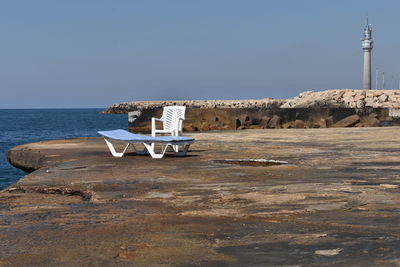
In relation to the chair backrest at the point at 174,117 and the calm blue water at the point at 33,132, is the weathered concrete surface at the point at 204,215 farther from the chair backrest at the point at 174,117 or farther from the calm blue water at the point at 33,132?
the calm blue water at the point at 33,132

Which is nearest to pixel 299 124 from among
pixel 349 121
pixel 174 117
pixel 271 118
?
pixel 271 118

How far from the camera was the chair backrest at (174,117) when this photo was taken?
927 centimetres

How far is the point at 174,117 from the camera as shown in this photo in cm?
966

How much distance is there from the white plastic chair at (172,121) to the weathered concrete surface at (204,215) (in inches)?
91.8

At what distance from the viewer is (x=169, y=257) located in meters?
2.89

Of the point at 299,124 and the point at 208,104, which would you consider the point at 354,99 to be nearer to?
the point at 299,124

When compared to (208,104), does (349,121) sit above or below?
below

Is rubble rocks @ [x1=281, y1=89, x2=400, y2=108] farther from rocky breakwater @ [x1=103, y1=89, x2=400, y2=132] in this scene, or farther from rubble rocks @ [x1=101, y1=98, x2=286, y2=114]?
rocky breakwater @ [x1=103, y1=89, x2=400, y2=132]

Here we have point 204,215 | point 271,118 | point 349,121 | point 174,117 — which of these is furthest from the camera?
point 271,118

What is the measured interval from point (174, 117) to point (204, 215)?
5.84 meters

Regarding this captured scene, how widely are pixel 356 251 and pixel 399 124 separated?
17.2 metres

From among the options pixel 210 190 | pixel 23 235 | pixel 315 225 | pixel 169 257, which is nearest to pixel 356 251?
pixel 315 225

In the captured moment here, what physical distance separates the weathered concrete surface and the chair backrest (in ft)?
7.73

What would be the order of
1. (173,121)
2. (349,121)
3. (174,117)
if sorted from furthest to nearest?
(349,121) < (174,117) < (173,121)
